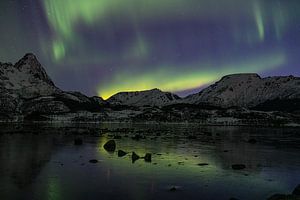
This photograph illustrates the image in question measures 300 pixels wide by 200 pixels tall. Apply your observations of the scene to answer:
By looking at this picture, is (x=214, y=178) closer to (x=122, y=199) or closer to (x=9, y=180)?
(x=122, y=199)

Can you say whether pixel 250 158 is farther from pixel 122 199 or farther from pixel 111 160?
pixel 122 199

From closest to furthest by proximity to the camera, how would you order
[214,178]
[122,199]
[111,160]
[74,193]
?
1. [122,199]
2. [74,193]
3. [214,178]
4. [111,160]

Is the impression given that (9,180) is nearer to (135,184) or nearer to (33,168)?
(33,168)

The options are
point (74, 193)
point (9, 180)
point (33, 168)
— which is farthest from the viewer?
point (33, 168)

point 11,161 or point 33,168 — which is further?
point 11,161

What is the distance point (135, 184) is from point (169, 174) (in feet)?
21.7

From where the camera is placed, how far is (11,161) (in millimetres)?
48094

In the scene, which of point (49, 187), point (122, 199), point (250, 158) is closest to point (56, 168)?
point (49, 187)

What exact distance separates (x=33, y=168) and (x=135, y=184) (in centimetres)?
1521

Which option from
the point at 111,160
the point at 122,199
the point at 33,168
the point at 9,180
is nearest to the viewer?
the point at 122,199

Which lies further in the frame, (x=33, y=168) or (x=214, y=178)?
(x=33, y=168)

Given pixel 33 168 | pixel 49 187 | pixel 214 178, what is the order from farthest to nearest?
pixel 33 168
pixel 214 178
pixel 49 187

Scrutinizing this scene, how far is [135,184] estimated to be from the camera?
33969 mm

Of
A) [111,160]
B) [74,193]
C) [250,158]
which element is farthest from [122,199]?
[250,158]
